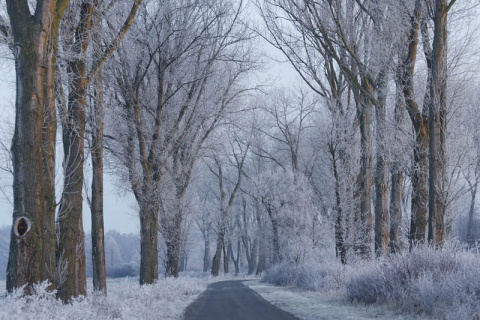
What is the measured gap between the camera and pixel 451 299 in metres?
9.46

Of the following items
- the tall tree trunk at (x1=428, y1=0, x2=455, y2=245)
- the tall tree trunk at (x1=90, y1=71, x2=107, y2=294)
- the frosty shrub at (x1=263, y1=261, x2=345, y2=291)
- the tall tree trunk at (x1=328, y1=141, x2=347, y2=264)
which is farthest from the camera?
the tall tree trunk at (x1=328, y1=141, x2=347, y2=264)

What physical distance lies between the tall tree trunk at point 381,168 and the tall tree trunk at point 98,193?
28.8 ft

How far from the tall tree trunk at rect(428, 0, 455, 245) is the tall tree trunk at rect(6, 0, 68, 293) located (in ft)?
30.0

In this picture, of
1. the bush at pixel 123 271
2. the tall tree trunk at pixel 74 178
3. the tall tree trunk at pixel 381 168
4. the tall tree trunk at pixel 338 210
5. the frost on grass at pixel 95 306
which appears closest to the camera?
the frost on grass at pixel 95 306

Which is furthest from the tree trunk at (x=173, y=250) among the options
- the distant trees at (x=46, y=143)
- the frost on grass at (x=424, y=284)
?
the distant trees at (x=46, y=143)

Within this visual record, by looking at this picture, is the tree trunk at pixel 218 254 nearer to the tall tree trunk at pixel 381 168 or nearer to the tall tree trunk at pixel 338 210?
the tall tree trunk at pixel 338 210

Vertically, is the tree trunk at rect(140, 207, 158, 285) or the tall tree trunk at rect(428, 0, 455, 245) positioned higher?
the tall tree trunk at rect(428, 0, 455, 245)

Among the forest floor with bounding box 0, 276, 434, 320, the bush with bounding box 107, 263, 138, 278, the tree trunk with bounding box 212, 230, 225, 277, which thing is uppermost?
the forest floor with bounding box 0, 276, 434, 320

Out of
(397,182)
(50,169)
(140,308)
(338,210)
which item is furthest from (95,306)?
(338,210)

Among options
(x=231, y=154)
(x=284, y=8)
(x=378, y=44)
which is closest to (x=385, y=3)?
(x=378, y=44)

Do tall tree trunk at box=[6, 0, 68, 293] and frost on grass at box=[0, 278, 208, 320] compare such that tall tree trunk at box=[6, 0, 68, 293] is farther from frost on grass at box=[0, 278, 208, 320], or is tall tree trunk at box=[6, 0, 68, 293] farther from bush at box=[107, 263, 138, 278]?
bush at box=[107, 263, 138, 278]

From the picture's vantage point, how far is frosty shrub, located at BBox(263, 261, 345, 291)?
19984 mm

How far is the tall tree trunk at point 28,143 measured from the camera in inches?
321

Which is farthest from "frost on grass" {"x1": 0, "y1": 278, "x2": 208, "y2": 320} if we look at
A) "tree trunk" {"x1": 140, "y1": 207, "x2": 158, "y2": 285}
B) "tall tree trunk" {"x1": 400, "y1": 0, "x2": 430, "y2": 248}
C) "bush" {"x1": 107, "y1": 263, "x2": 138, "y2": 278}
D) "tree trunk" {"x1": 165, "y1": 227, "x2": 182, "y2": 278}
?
"bush" {"x1": 107, "y1": 263, "x2": 138, "y2": 278}
